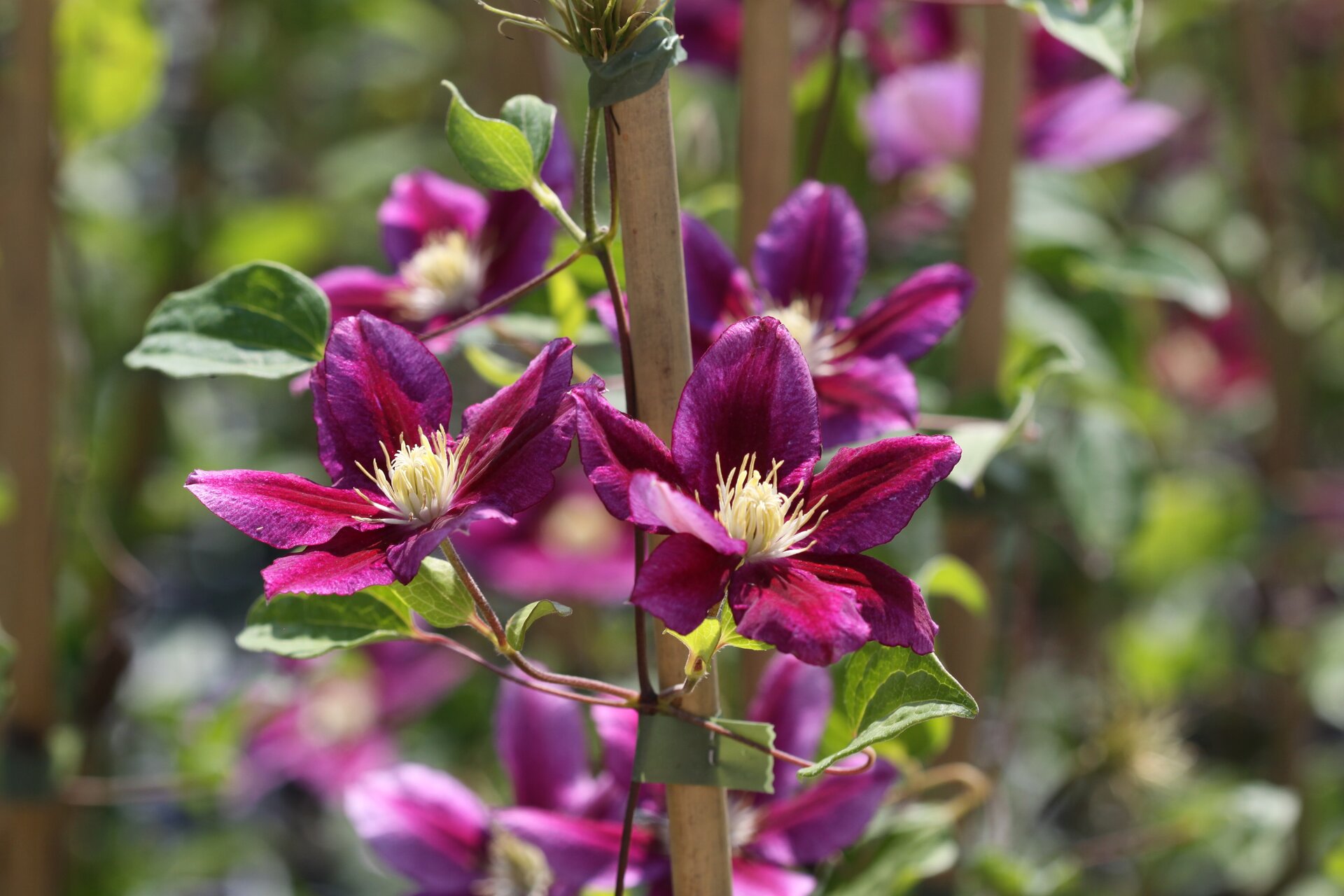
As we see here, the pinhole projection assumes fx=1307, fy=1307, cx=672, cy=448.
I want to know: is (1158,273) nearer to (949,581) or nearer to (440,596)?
(949,581)

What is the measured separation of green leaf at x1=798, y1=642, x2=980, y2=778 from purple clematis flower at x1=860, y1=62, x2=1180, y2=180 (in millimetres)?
430

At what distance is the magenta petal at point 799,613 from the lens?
33 cm

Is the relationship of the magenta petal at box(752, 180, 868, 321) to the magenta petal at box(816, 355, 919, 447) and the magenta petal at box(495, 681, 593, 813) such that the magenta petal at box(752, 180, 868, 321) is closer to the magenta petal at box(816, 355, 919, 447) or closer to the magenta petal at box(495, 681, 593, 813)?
the magenta petal at box(816, 355, 919, 447)

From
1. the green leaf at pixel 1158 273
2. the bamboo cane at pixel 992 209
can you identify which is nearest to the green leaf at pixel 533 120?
the bamboo cane at pixel 992 209

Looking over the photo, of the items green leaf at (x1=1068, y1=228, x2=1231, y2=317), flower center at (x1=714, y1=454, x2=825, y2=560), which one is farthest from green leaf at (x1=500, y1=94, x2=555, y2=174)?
green leaf at (x1=1068, y1=228, x2=1231, y2=317)

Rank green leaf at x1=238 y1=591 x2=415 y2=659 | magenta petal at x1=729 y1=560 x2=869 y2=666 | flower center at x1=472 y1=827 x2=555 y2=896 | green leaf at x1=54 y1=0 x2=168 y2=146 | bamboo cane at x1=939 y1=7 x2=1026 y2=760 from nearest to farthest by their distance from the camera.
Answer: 1. magenta petal at x1=729 y1=560 x2=869 y2=666
2. green leaf at x1=238 y1=591 x2=415 y2=659
3. flower center at x1=472 y1=827 x2=555 y2=896
4. bamboo cane at x1=939 y1=7 x2=1026 y2=760
5. green leaf at x1=54 y1=0 x2=168 y2=146

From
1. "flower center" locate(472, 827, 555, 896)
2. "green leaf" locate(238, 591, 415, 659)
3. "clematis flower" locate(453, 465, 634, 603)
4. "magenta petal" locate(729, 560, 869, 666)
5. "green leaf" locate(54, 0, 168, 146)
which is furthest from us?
"clematis flower" locate(453, 465, 634, 603)

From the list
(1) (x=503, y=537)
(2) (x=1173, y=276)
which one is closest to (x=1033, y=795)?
(1) (x=503, y=537)

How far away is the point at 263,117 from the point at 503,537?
2.57 feet

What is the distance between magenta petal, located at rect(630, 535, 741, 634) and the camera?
1.11ft

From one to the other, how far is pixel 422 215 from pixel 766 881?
1.01 ft

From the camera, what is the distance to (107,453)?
1.26m

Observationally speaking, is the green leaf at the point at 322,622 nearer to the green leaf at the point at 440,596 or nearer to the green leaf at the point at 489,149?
the green leaf at the point at 440,596

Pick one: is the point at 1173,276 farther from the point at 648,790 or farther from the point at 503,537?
the point at 503,537
